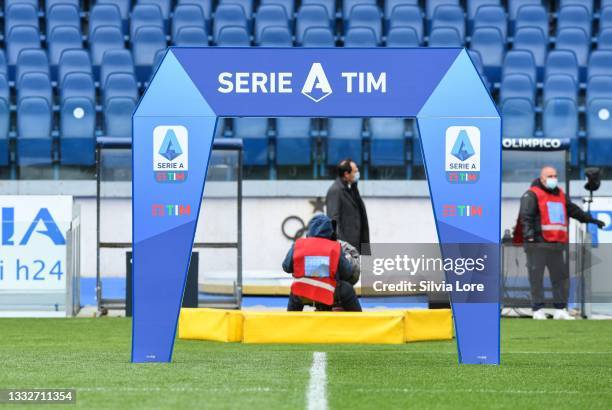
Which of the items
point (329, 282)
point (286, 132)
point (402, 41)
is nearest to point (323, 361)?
point (329, 282)

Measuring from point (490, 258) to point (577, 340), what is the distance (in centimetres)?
400

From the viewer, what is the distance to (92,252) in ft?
64.8

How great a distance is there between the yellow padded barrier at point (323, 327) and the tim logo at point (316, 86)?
3.08 meters

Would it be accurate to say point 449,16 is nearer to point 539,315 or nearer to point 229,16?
point 229,16

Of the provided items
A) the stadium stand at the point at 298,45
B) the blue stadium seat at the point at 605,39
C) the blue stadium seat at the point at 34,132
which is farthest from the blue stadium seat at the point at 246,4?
the blue stadium seat at the point at 605,39

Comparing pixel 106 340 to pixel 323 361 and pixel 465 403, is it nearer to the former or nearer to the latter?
pixel 323 361

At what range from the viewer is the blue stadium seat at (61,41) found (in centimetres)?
2239

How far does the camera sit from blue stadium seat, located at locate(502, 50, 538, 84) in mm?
22047

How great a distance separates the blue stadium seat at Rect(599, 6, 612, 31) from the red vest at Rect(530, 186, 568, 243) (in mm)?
7652

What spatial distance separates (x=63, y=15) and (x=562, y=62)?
866 centimetres

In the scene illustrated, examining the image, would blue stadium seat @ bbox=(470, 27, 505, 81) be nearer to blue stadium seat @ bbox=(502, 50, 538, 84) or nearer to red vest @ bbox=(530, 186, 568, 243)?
blue stadium seat @ bbox=(502, 50, 538, 84)

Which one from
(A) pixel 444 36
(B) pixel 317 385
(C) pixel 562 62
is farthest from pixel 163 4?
(B) pixel 317 385

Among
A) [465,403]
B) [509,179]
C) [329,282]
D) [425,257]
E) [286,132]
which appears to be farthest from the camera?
[286,132]

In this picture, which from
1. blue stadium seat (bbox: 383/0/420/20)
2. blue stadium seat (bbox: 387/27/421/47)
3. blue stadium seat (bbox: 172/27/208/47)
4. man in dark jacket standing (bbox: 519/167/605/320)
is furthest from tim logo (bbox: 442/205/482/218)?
blue stadium seat (bbox: 383/0/420/20)
